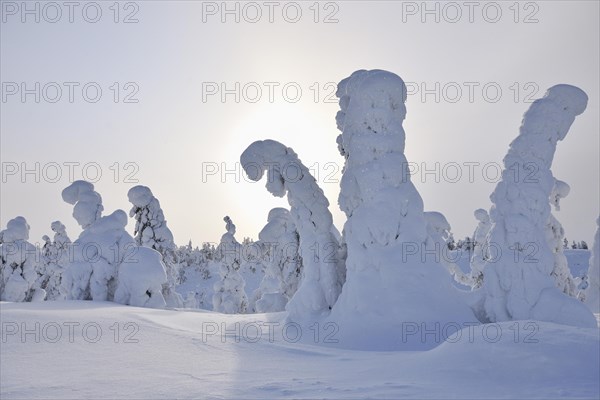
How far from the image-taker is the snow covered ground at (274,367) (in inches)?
175

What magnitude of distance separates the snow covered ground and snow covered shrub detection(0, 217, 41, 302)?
14.7m

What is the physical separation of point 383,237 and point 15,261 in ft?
52.7

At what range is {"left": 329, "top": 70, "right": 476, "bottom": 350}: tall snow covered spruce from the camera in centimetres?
1019

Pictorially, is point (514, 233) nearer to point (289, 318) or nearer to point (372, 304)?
point (372, 304)

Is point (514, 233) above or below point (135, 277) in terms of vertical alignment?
above

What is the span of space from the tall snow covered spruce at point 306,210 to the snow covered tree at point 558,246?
10.0 meters

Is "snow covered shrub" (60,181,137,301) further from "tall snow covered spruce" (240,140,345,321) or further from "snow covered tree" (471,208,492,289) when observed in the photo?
"snow covered tree" (471,208,492,289)

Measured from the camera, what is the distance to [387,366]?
228 inches

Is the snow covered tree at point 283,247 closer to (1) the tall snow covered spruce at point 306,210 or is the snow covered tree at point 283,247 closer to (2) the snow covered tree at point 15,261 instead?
(1) the tall snow covered spruce at point 306,210

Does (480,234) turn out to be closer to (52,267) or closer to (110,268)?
(110,268)

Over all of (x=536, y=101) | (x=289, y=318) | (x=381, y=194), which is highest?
(x=536, y=101)

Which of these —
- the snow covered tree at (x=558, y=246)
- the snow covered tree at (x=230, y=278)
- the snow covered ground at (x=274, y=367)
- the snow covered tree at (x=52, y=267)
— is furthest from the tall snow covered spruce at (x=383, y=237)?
the snow covered tree at (x=52, y=267)

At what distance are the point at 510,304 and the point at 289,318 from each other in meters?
4.87

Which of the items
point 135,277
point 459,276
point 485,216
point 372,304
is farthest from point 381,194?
point 485,216
